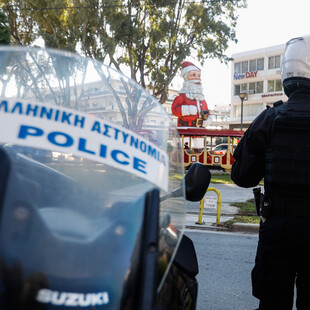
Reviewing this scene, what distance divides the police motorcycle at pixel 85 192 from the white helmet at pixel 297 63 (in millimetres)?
849

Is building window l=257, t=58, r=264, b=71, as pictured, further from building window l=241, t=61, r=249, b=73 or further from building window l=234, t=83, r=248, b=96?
building window l=234, t=83, r=248, b=96

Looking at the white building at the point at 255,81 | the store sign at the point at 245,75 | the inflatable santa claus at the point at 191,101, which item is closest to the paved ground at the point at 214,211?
the inflatable santa claus at the point at 191,101

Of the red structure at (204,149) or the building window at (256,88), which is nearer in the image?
the red structure at (204,149)

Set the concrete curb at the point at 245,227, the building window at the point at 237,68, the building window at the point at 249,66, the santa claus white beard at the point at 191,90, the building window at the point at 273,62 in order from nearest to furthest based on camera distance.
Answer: the concrete curb at the point at 245,227 → the santa claus white beard at the point at 191,90 → the building window at the point at 273,62 → the building window at the point at 249,66 → the building window at the point at 237,68

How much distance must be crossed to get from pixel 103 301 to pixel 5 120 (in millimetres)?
598

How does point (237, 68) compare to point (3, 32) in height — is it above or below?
above

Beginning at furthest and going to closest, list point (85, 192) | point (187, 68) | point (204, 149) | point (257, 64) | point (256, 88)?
point (256, 88) → point (257, 64) → point (187, 68) → point (204, 149) → point (85, 192)

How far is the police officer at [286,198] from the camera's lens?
192 cm

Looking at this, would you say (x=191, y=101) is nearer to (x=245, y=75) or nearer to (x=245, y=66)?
(x=245, y=75)

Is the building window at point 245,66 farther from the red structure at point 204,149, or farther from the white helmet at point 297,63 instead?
the white helmet at point 297,63

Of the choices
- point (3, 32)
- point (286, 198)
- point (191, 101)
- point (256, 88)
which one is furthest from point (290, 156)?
point (256, 88)

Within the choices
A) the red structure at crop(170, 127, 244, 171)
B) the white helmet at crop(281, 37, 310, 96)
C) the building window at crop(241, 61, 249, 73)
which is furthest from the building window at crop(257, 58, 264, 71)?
the white helmet at crop(281, 37, 310, 96)

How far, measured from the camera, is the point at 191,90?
1961 centimetres

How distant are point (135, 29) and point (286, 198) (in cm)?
1564
